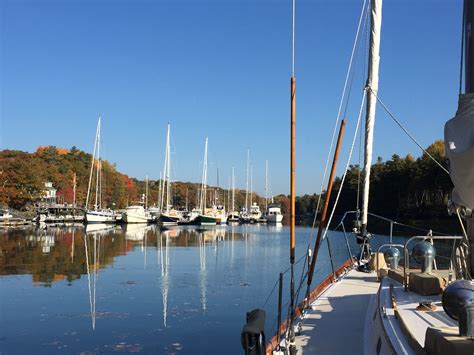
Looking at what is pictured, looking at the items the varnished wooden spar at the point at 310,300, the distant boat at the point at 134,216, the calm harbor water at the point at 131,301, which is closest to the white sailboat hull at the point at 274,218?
the distant boat at the point at 134,216

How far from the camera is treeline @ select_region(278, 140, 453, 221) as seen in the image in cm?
7381

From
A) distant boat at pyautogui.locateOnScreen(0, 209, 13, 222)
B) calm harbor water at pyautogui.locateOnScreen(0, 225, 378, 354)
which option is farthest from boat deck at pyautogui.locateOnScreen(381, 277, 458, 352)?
distant boat at pyautogui.locateOnScreen(0, 209, 13, 222)

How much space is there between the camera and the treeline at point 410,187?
73812mm

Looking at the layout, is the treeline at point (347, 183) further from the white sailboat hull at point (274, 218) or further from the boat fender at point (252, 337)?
the boat fender at point (252, 337)

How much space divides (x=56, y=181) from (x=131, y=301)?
3519 inches

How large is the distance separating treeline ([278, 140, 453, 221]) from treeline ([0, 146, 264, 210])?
123 feet

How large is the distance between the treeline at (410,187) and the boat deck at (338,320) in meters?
56.9

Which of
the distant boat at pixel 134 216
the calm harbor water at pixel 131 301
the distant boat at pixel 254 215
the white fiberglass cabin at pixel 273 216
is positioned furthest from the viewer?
the distant boat at pixel 254 215

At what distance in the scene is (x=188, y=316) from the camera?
15508 millimetres

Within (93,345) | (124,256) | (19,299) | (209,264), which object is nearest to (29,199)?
(124,256)

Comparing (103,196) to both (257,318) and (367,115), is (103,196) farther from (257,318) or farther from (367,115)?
(257,318)

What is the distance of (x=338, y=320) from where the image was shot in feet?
29.6

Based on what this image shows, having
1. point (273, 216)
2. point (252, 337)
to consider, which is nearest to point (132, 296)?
point (252, 337)

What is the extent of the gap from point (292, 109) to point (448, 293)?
343 centimetres
